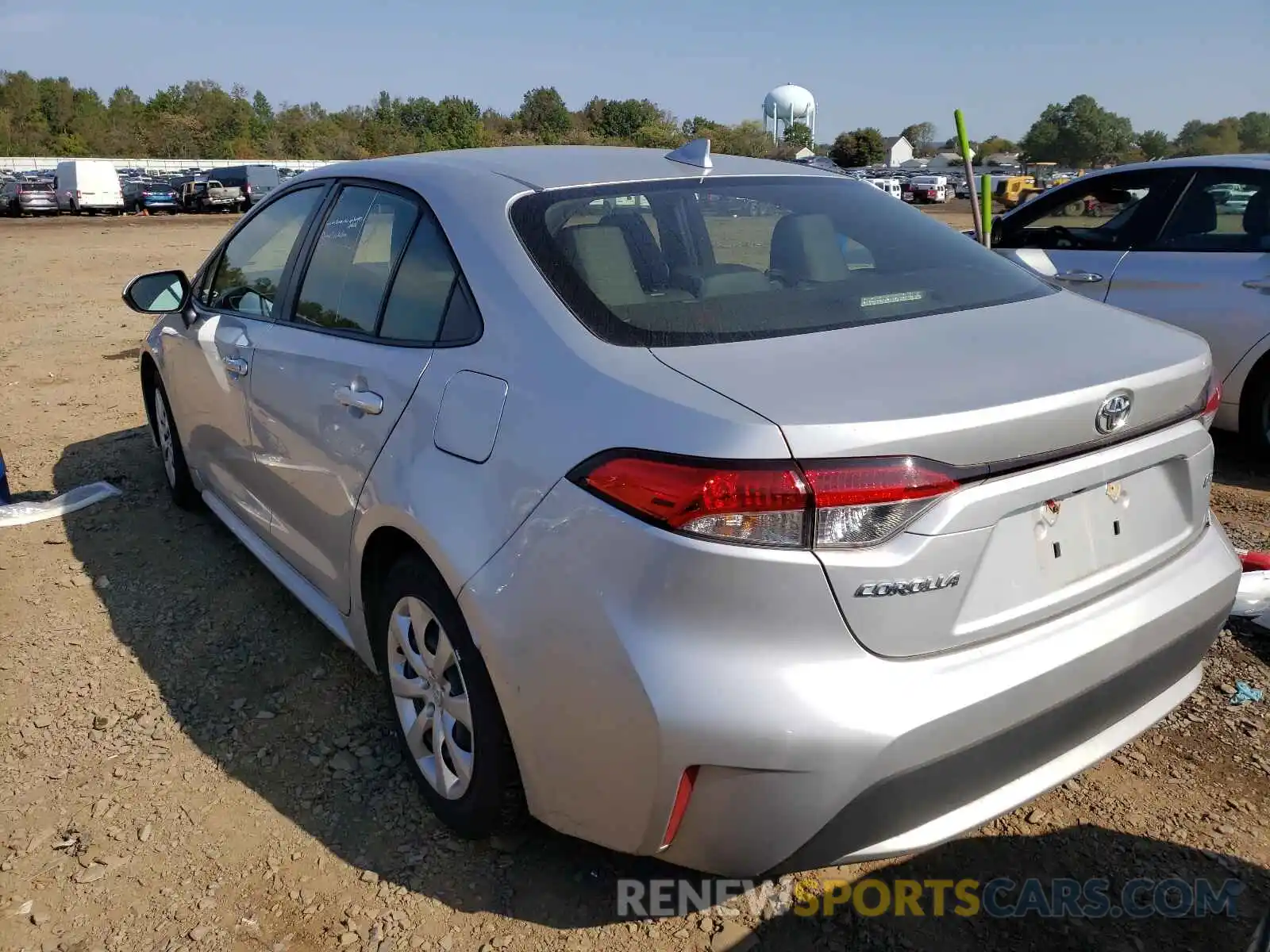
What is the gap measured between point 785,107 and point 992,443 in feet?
370

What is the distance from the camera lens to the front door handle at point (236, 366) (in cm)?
344

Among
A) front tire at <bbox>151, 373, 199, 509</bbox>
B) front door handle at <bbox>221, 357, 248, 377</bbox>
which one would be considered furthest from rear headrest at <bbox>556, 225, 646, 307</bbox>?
front tire at <bbox>151, 373, 199, 509</bbox>

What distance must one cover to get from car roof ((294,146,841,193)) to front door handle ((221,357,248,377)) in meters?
0.74

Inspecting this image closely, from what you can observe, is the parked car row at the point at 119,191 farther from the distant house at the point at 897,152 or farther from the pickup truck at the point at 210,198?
the distant house at the point at 897,152

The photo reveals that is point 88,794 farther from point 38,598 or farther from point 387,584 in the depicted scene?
point 38,598

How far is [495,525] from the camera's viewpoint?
205 centimetres

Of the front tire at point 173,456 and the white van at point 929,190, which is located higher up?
the white van at point 929,190

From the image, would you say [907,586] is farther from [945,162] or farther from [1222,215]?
[945,162]

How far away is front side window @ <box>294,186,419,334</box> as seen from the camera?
109 inches

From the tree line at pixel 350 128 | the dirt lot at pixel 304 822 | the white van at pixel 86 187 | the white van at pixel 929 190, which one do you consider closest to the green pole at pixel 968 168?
the dirt lot at pixel 304 822

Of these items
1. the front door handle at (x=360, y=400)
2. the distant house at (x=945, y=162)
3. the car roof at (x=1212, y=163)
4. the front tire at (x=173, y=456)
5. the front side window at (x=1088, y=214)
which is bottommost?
the front tire at (x=173, y=456)

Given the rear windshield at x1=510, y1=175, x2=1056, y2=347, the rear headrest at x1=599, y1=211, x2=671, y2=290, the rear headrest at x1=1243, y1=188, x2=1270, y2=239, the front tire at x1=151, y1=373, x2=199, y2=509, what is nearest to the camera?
the rear windshield at x1=510, y1=175, x2=1056, y2=347

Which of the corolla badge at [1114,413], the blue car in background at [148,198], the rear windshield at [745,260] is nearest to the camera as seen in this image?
the corolla badge at [1114,413]

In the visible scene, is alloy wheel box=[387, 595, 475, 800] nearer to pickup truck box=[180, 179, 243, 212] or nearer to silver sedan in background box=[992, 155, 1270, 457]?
silver sedan in background box=[992, 155, 1270, 457]
